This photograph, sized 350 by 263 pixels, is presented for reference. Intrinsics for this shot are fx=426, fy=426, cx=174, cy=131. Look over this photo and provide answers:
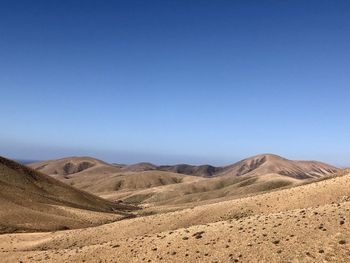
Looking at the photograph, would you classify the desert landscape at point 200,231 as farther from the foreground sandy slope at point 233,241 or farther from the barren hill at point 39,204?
the barren hill at point 39,204

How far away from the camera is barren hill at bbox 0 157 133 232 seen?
65.8 m

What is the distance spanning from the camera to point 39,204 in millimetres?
80250

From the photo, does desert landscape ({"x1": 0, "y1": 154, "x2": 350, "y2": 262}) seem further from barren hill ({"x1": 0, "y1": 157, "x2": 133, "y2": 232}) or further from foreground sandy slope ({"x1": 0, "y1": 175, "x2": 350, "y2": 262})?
barren hill ({"x1": 0, "y1": 157, "x2": 133, "y2": 232})

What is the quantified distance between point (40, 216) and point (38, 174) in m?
47.0

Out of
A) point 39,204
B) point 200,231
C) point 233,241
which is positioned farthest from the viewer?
point 39,204

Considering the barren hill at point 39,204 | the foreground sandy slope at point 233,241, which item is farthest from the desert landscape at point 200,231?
the barren hill at point 39,204

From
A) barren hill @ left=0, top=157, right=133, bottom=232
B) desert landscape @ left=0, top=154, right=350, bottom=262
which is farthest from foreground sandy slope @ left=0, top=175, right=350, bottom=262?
barren hill @ left=0, top=157, right=133, bottom=232

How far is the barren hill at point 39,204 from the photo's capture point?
65750mm

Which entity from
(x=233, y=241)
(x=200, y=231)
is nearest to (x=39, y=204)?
(x=200, y=231)

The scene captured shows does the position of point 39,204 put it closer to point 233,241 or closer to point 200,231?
point 200,231

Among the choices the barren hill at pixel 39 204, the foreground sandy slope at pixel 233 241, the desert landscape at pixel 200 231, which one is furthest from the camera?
the barren hill at pixel 39 204

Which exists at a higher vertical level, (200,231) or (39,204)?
(39,204)

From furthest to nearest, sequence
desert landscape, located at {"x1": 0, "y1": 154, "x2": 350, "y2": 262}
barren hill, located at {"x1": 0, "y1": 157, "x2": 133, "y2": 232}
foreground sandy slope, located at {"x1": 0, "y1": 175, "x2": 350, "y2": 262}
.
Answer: barren hill, located at {"x1": 0, "y1": 157, "x2": 133, "y2": 232}
desert landscape, located at {"x1": 0, "y1": 154, "x2": 350, "y2": 262}
foreground sandy slope, located at {"x1": 0, "y1": 175, "x2": 350, "y2": 262}

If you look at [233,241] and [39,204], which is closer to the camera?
[233,241]
